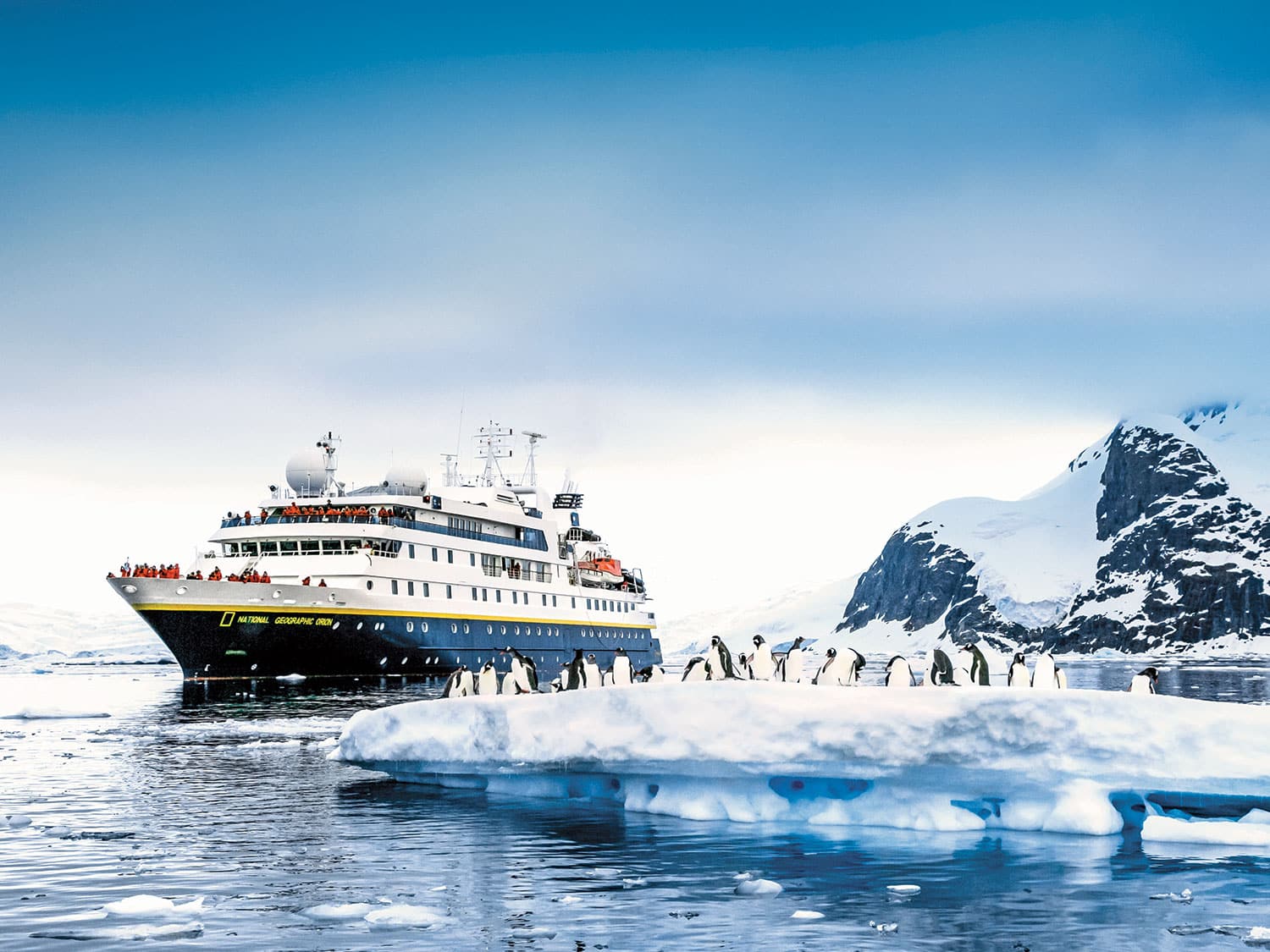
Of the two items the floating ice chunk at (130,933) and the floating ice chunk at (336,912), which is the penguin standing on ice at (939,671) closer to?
the floating ice chunk at (336,912)

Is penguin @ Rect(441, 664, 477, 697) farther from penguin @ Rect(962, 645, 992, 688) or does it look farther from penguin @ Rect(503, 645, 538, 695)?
penguin @ Rect(962, 645, 992, 688)

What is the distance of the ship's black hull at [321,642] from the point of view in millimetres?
52438

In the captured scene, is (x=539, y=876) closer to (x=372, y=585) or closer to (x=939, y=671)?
(x=939, y=671)

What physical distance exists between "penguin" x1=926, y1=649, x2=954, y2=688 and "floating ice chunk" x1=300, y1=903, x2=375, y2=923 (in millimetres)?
13614

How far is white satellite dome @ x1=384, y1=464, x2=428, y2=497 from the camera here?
220ft

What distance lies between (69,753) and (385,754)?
34.1ft

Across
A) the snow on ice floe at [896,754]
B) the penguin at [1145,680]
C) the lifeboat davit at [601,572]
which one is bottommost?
the snow on ice floe at [896,754]

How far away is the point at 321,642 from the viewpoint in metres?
55.6

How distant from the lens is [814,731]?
15.9 meters

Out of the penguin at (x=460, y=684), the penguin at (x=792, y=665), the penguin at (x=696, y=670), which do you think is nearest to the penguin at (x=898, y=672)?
the penguin at (x=792, y=665)

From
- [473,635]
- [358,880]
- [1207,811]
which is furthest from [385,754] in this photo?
[473,635]

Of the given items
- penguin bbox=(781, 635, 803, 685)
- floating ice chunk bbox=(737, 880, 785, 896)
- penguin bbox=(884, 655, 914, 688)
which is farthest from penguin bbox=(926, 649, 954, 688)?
floating ice chunk bbox=(737, 880, 785, 896)

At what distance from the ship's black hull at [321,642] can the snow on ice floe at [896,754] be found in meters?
37.1

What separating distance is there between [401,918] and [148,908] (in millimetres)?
2527
